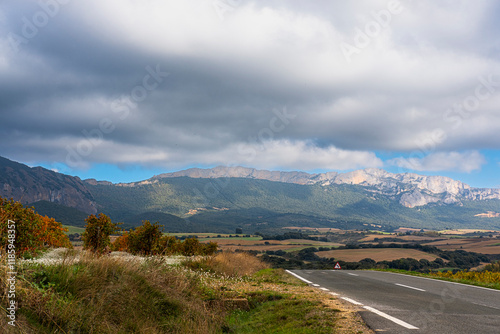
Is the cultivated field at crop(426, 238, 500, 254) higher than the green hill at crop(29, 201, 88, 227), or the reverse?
the green hill at crop(29, 201, 88, 227)

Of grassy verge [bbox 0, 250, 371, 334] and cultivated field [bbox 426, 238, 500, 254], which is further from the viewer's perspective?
cultivated field [bbox 426, 238, 500, 254]

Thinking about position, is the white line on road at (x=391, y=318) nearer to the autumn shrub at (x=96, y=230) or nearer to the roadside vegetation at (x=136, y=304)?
the roadside vegetation at (x=136, y=304)

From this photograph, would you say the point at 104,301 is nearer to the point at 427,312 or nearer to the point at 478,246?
the point at 427,312

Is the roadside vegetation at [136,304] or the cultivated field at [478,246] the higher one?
the roadside vegetation at [136,304]

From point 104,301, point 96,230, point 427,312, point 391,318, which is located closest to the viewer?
point 104,301

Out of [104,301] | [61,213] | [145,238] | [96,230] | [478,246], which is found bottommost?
[478,246]

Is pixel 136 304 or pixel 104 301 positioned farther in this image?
pixel 136 304

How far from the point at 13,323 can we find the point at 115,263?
3.28m

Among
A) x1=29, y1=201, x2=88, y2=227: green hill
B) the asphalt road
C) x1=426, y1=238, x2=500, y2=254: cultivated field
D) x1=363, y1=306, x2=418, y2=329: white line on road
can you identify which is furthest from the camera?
Result: x1=29, y1=201, x2=88, y2=227: green hill

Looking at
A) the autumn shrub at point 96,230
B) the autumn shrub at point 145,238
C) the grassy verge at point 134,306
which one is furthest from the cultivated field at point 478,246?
the grassy verge at point 134,306

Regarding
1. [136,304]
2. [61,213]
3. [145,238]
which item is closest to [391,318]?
[136,304]

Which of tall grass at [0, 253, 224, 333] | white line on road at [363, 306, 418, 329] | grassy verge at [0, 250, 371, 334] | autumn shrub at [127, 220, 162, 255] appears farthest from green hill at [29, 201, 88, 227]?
white line on road at [363, 306, 418, 329]

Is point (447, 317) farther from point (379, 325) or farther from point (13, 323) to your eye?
point (13, 323)

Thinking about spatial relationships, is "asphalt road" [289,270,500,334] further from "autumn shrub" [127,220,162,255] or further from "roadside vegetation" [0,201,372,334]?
"autumn shrub" [127,220,162,255]
